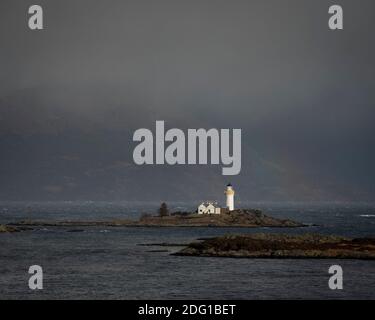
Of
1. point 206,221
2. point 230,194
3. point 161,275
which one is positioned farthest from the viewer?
point 230,194

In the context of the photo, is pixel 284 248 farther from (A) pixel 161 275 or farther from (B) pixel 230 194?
(B) pixel 230 194

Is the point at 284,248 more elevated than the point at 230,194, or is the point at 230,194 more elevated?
the point at 230,194

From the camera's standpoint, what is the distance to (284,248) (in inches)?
3482

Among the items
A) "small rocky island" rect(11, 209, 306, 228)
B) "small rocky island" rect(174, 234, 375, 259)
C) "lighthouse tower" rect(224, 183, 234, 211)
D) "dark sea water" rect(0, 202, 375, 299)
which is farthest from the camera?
"lighthouse tower" rect(224, 183, 234, 211)

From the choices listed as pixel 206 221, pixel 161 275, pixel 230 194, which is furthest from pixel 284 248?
pixel 230 194

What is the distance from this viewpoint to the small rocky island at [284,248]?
279 ft

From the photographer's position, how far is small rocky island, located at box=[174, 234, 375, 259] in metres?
85.2

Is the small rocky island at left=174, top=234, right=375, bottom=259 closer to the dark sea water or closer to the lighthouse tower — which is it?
the dark sea water

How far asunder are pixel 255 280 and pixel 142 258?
71.6 ft

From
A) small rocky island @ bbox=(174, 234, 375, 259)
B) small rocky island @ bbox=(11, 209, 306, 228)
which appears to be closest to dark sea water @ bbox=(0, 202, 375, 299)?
small rocky island @ bbox=(174, 234, 375, 259)

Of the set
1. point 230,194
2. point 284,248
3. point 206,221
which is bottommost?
point 284,248

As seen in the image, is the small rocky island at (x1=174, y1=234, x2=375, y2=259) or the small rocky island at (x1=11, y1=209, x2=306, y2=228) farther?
the small rocky island at (x1=11, y1=209, x2=306, y2=228)

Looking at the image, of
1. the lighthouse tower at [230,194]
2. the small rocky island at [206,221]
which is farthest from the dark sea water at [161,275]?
the lighthouse tower at [230,194]
